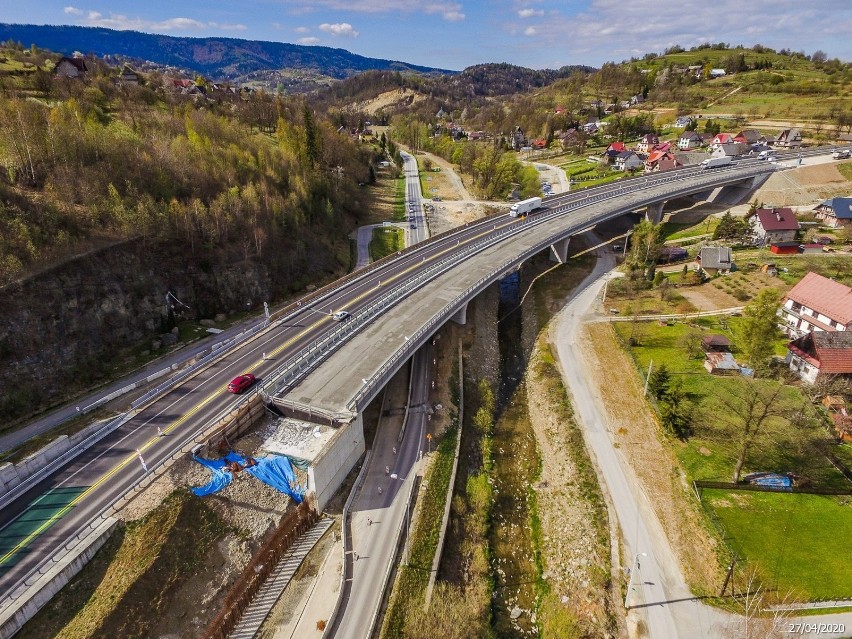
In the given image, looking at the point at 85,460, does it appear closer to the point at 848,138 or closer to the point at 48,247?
the point at 48,247

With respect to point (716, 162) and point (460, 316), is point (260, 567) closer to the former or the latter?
point (460, 316)

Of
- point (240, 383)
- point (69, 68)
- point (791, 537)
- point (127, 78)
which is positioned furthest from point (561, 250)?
point (69, 68)

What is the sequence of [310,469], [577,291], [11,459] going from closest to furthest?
[310,469], [11,459], [577,291]

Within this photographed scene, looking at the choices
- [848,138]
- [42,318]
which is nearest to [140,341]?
[42,318]

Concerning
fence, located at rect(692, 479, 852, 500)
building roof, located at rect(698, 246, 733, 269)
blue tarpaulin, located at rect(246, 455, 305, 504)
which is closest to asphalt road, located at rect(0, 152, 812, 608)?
blue tarpaulin, located at rect(246, 455, 305, 504)

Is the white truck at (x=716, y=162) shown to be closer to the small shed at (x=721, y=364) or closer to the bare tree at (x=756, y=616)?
the small shed at (x=721, y=364)

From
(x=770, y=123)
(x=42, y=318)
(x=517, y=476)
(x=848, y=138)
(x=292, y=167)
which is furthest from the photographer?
(x=770, y=123)
